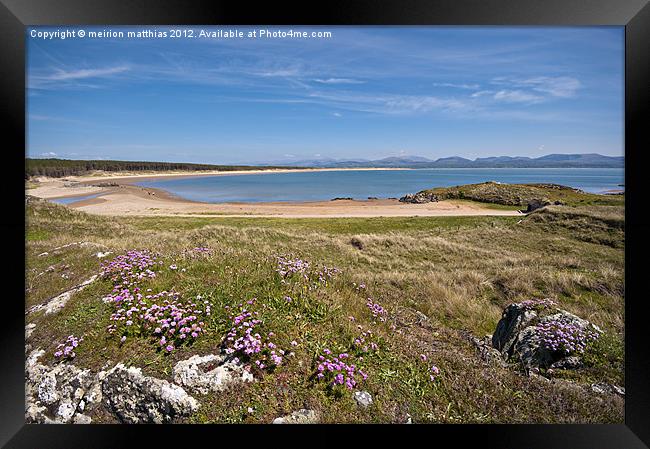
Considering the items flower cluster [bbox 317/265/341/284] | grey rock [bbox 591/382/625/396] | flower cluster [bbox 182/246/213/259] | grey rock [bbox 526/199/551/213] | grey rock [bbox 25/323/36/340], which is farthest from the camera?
grey rock [bbox 526/199/551/213]

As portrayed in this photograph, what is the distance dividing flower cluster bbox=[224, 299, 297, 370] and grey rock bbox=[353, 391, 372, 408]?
0.72 meters

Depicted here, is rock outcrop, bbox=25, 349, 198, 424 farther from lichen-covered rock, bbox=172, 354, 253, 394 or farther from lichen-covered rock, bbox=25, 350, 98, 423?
lichen-covered rock, bbox=172, 354, 253, 394

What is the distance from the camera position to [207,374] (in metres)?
2.79

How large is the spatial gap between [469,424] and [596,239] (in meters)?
6.14

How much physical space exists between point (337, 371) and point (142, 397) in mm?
1777

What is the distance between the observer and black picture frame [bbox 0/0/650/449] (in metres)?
3.26

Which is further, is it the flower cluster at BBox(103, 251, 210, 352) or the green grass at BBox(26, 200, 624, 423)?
the flower cluster at BBox(103, 251, 210, 352)

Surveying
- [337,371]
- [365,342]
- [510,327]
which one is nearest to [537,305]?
[510,327]

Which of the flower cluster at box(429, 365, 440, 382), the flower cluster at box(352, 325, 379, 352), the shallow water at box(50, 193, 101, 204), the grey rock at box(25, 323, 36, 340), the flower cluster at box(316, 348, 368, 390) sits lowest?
the flower cluster at box(429, 365, 440, 382)

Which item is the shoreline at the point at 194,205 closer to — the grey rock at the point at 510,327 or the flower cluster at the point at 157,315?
the flower cluster at the point at 157,315

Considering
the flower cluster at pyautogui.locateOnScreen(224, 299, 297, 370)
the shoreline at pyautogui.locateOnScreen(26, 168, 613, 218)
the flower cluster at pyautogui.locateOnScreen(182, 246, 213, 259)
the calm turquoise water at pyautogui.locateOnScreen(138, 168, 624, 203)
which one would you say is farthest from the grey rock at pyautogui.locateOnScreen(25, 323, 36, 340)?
the calm turquoise water at pyautogui.locateOnScreen(138, 168, 624, 203)

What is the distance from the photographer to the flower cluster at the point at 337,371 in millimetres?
2857
